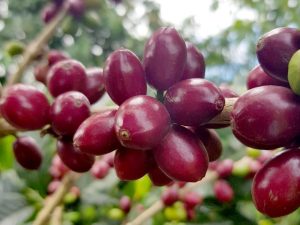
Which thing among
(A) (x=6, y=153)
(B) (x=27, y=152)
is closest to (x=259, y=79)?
(B) (x=27, y=152)

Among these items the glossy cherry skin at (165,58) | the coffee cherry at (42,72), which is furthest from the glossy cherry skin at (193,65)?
the coffee cherry at (42,72)

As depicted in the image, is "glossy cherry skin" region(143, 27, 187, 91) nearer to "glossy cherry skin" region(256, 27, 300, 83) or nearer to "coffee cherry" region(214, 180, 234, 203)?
"glossy cherry skin" region(256, 27, 300, 83)

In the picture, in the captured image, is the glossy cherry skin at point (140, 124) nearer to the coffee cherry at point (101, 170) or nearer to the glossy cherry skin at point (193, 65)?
the glossy cherry skin at point (193, 65)

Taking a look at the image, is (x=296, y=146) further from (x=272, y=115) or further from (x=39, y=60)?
(x=39, y=60)

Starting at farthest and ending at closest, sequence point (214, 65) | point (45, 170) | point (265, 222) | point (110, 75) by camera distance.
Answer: point (214, 65), point (45, 170), point (265, 222), point (110, 75)

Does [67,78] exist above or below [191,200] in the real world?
above

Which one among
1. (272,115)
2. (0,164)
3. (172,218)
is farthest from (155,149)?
(0,164)

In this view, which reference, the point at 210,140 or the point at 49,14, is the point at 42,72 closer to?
the point at 49,14
